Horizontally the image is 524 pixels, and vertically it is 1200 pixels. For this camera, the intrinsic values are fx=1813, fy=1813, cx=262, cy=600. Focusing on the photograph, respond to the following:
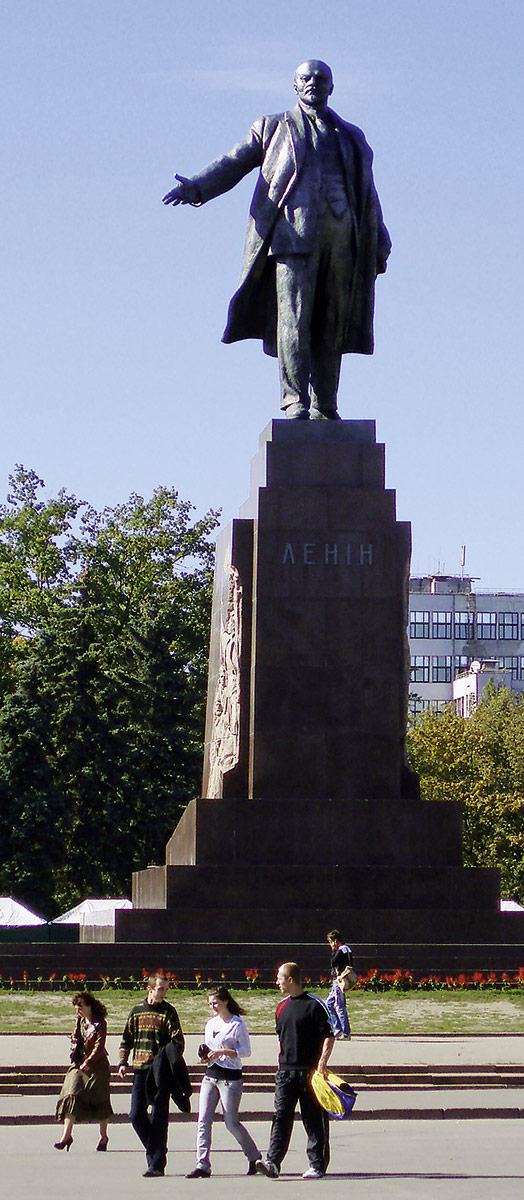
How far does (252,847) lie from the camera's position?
71.5ft

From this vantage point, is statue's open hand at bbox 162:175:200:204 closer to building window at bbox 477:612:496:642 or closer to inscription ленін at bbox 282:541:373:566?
inscription ленін at bbox 282:541:373:566

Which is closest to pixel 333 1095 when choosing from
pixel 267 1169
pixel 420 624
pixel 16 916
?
pixel 267 1169

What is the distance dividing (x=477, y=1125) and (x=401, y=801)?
8920mm

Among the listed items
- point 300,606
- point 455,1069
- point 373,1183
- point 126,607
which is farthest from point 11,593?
point 373,1183

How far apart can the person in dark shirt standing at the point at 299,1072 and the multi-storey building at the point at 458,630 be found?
410 ft

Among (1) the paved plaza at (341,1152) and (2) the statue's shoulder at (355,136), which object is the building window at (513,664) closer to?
(2) the statue's shoulder at (355,136)

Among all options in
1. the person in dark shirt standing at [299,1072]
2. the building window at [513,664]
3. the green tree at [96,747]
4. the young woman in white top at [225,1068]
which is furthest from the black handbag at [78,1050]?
the building window at [513,664]

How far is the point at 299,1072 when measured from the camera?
10977 mm

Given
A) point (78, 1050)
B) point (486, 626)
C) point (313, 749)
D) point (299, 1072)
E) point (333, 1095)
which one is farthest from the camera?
point (486, 626)

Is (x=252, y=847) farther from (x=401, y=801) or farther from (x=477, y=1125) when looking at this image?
(x=477, y=1125)

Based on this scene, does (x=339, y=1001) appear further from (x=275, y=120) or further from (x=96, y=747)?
(x=96, y=747)

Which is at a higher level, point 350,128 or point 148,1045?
point 350,128

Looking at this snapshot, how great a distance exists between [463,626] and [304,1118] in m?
129

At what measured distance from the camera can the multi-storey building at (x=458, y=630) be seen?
136625mm
